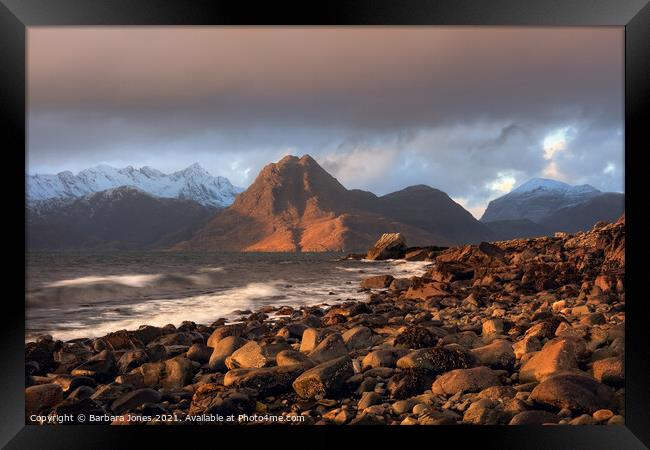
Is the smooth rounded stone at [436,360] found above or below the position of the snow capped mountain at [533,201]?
below

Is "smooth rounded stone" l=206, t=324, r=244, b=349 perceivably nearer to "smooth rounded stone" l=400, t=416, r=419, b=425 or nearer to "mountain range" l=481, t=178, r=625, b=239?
"smooth rounded stone" l=400, t=416, r=419, b=425

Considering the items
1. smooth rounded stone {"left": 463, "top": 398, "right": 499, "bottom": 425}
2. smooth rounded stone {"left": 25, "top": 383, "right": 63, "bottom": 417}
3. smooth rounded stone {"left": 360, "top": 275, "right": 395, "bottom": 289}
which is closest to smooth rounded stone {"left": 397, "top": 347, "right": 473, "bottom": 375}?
smooth rounded stone {"left": 463, "top": 398, "right": 499, "bottom": 425}

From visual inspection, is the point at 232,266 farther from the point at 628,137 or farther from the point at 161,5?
the point at 628,137

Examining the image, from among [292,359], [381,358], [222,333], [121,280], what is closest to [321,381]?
[292,359]

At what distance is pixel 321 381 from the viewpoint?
426cm

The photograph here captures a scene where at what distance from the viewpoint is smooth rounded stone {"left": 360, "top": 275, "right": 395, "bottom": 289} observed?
625cm

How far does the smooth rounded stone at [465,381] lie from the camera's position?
4211 millimetres

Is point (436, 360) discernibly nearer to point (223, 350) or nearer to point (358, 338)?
point (358, 338)

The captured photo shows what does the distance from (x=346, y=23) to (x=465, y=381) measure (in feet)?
12.4

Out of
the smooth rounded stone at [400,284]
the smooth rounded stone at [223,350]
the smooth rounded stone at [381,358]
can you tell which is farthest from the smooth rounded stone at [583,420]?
the smooth rounded stone at [223,350]

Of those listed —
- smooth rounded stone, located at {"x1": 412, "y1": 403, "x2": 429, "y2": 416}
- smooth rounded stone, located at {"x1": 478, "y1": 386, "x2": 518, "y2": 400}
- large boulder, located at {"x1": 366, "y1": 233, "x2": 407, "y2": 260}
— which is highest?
large boulder, located at {"x1": 366, "y1": 233, "x2": 407, "y2": 260}

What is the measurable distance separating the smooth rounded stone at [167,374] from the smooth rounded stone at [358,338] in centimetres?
187

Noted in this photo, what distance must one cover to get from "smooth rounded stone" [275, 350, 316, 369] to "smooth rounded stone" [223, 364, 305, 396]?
0.05 meters

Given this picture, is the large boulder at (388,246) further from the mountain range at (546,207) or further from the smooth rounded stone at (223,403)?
the smooth rounded stone at (223,403)
